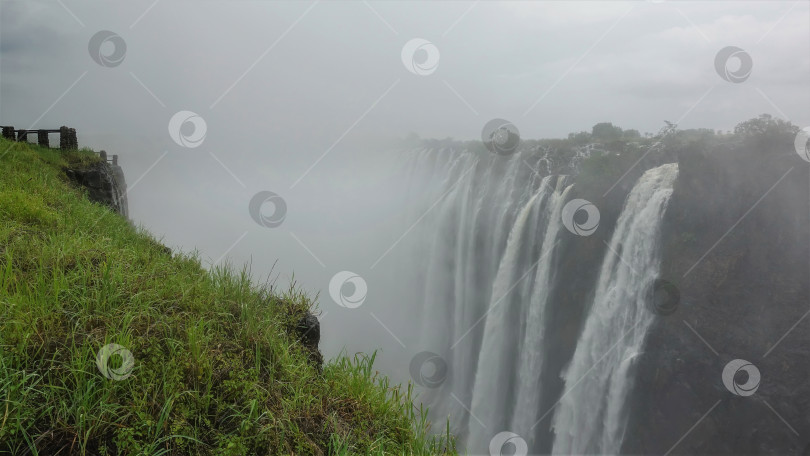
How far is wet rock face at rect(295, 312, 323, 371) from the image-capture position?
4.65 metres

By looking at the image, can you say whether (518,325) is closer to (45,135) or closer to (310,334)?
(45,135)

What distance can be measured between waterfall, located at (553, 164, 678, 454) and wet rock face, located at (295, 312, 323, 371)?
20.1 m

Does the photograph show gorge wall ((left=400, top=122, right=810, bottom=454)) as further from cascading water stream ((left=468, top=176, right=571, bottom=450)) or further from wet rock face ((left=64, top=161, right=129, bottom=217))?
wet rock face ((left=64, top=161, right=129, bottom=217))

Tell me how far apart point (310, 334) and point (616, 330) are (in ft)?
67.6

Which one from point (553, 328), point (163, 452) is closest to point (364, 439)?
point (163, 452)

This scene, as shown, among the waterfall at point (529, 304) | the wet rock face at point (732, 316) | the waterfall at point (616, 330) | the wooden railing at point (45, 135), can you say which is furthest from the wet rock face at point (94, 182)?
the wet rock face at point (732, 316)

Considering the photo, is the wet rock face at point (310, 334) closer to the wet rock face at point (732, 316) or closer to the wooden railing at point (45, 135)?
the wooden railing at point (45, 135)

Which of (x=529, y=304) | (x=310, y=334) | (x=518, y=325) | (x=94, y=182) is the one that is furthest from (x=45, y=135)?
(x=518, y=325)

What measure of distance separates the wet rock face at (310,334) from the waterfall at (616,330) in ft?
65.8

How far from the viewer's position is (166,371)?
3.14 metres

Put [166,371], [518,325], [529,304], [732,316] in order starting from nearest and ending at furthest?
[166,371] < [732,316] < [529,304] < [518,325]

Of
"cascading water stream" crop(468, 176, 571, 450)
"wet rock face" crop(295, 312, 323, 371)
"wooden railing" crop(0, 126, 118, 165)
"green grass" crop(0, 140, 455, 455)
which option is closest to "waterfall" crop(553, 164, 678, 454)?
"cascading water stream" crop(468, 176, 571, 450)

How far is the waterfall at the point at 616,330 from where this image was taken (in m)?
21.3

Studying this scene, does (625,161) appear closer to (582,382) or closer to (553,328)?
(553,328)
